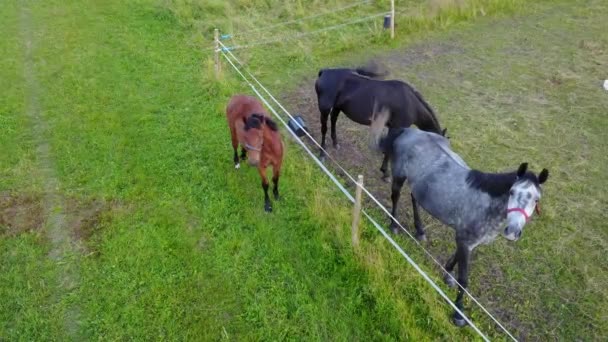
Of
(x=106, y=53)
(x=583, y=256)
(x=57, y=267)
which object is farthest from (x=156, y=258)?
(x=106, y=53)

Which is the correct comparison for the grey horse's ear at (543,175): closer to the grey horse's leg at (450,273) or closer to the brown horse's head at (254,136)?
the grey horse's leg at (450,273)

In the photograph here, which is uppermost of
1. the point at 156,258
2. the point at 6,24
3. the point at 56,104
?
the point at 6,24

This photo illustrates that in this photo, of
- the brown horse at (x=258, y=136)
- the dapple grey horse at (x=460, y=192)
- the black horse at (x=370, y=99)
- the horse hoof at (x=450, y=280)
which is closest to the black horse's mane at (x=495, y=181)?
the dapple grey horse at (x=460, y=192)

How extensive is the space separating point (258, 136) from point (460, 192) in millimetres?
2478

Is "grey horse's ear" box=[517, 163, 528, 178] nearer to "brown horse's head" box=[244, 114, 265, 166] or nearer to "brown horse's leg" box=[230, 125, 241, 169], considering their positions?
"brown horse's head" box=[244, 114, 265, 166]

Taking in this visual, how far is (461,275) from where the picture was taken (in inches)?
183

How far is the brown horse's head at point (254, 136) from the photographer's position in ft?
18.1

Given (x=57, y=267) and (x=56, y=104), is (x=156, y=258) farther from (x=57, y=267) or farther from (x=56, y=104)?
(x=56, y=104)

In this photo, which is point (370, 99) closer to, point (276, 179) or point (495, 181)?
point (276, 179)

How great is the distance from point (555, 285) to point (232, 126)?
465 cm

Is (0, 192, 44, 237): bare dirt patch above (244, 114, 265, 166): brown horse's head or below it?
below

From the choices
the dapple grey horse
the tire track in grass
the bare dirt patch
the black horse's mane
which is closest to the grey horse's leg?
the dapple grey horse

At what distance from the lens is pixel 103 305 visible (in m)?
4.84

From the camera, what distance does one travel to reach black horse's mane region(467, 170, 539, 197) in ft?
12.8
